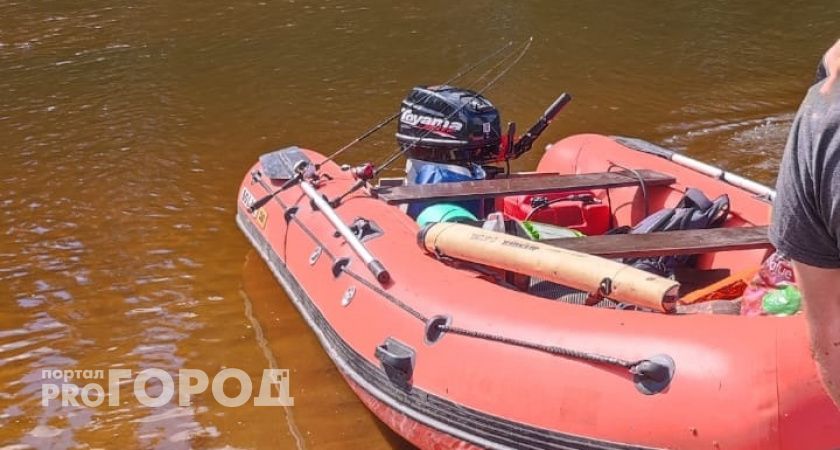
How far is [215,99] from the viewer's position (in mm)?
9281

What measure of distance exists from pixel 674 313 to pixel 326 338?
5.77 feet

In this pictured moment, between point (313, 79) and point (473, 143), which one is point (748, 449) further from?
point (313, 79)

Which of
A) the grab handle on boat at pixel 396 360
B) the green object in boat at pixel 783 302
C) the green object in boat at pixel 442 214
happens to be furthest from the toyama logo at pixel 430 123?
the green object in boat at pixel 783 302

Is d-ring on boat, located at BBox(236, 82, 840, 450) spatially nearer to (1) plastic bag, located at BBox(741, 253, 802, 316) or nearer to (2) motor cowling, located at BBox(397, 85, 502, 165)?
(2) motor cowling, located at BBox(397, 85, 502, 165)

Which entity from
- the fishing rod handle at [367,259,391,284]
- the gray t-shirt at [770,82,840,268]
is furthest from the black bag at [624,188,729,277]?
the gray t-shirt at [770,82,840,268]

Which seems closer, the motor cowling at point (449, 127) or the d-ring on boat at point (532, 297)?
the d-ring on boat at point (532, 297)

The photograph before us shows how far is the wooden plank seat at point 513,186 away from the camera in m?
4.58

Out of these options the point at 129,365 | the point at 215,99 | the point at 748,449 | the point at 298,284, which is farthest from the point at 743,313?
the point at 215,99

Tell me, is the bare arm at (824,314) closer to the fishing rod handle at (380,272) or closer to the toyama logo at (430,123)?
the fishing rod handle at (380,272)

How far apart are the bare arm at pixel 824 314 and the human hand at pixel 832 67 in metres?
Answer: 0.25

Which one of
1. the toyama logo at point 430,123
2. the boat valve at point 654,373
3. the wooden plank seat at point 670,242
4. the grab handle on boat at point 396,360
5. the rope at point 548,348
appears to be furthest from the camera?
the toyama logo at point 430,123

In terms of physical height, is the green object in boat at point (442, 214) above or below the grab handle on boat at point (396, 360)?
above

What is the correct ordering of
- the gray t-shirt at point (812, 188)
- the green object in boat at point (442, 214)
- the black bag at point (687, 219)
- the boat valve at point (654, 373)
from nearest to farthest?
the gray t-shirt at point (812, 188)
the boat valve at point (654, 373)
the black bag at point (687, 219)
the green object in boat at point (442, 214)

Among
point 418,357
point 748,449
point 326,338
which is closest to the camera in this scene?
point 748,449
